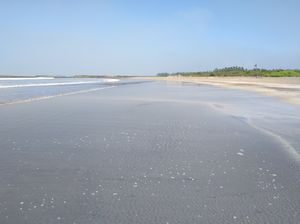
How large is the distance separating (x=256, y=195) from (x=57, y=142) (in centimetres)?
487

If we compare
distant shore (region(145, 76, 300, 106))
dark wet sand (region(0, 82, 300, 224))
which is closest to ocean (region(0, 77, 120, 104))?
dark wet sand (region(0, 82, 300, 224))

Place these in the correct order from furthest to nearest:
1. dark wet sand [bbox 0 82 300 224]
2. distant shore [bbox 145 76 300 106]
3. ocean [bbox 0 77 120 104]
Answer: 1. distant shore [bbox 145 76 300 106]
2. ocean [bbox 0 77 120 104]
3. dark wet sand [bbox 0 82 300 224]

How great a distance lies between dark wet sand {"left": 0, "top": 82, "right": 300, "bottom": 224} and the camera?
425 centimetres

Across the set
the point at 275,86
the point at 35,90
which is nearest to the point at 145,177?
the point at 35,90

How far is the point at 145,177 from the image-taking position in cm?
569

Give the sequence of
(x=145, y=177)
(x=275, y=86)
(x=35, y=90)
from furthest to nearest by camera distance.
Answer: (x=275, y=86) → (x=35, y=90) → (x=145, y=177)

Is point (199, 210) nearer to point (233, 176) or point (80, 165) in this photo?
point (233, 176)

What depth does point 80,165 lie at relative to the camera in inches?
248

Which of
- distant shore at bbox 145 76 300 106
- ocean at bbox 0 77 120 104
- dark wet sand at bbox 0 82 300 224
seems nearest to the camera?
dark wet sand at bbox 0 82 300 224

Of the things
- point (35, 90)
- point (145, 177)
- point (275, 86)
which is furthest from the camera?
point (275, 86)

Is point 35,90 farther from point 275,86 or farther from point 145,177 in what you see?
point 145,177

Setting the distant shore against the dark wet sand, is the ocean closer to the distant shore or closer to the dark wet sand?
the dark wet sand

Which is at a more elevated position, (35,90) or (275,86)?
(35,90)

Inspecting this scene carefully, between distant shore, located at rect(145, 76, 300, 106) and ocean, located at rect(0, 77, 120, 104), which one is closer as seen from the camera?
ocean, located at rect(0, 77, 120, 104)
